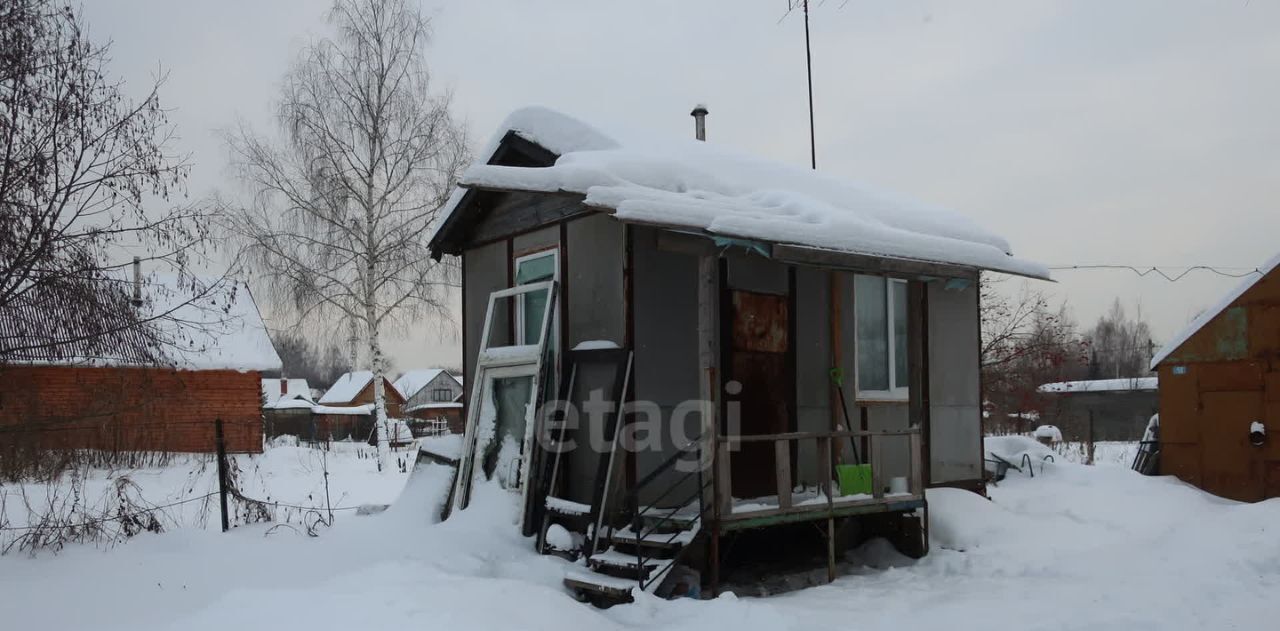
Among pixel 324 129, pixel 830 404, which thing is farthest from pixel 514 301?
pixel 324 129

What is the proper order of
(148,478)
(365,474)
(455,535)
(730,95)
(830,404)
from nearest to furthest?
(455,535), (830,404), (730,95), (148,478), (365,474)

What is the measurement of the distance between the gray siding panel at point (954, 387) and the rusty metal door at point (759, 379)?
2.25 m

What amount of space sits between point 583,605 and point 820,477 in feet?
8.83

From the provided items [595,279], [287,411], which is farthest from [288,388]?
[595,279]

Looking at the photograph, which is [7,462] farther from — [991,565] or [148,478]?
[991,565]

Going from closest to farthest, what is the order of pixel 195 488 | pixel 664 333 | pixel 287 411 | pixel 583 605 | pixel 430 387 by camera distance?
pixel 583 605 → pixel 664 333 → pixel 195 488 → pixel 287 411 → pixel 430 387

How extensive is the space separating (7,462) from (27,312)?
7.49 feet

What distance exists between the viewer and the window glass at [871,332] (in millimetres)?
9430

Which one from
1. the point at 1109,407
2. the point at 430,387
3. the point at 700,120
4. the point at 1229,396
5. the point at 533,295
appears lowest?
the point at 1109,407

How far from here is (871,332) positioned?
956 centimetres

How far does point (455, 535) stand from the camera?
789cm

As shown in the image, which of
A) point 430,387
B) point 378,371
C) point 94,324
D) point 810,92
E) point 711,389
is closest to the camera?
point 711,389

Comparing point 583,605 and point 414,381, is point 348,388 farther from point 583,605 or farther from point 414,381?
point 583,605

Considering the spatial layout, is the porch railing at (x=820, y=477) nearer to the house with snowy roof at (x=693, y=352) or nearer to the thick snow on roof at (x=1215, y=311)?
the house with snowy roof at (x=693, y=352)
